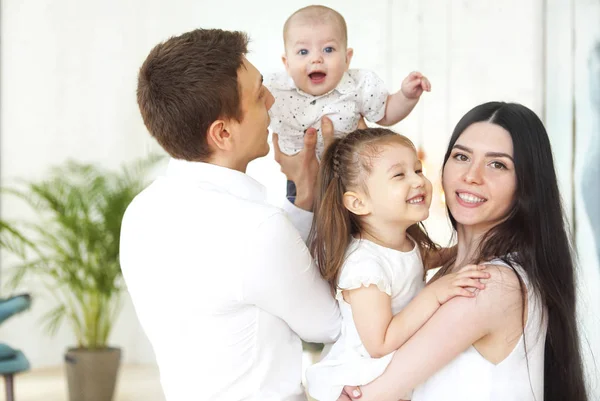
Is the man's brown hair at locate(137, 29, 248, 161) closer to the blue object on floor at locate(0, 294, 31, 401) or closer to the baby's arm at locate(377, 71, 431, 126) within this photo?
the baby's arm at locate(377, 71, 431, 126)

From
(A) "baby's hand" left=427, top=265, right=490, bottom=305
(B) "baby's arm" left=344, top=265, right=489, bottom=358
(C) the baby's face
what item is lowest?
Answer: (B) "baby's arm" left=344, top=265, right=489, bottom=358

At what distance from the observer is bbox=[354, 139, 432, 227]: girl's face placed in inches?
73.1

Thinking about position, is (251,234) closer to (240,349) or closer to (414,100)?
(240,349)

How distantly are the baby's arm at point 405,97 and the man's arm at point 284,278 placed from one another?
2.60 ft

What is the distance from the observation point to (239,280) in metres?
1.60

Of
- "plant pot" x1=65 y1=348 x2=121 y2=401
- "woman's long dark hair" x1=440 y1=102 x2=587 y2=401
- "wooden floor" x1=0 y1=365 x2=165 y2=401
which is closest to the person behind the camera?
"woman's long dark hair" x1=440 y1=102 x2=587 y2=401

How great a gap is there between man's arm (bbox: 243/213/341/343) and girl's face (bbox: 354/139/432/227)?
0.25m

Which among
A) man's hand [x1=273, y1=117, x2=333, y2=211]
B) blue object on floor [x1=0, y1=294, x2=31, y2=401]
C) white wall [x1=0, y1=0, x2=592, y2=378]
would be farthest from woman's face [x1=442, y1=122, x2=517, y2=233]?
white wall [x1=0, y1=0, x2=592, y2=378]

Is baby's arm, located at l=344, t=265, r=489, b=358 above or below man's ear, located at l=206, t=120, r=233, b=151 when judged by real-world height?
below

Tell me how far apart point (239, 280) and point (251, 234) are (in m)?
0.10

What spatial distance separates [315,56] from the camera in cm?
225

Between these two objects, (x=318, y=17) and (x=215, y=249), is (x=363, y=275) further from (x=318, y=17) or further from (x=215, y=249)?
(x=318, y=17)

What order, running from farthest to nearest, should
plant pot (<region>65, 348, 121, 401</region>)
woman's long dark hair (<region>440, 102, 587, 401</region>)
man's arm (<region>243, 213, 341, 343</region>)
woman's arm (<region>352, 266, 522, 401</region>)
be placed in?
plant pot (<region>65, 348, 121, 401</region>), woman's long dark hair (<region>440, 102, 587, 401</region>), woman's arm (<region>352, 266, 522, 401</region>), man's arm (<region>243, 213, 341, 343</region>)

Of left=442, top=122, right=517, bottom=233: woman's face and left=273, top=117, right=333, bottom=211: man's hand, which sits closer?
left=442, top=122, right=517, bottom=233: woman's face
